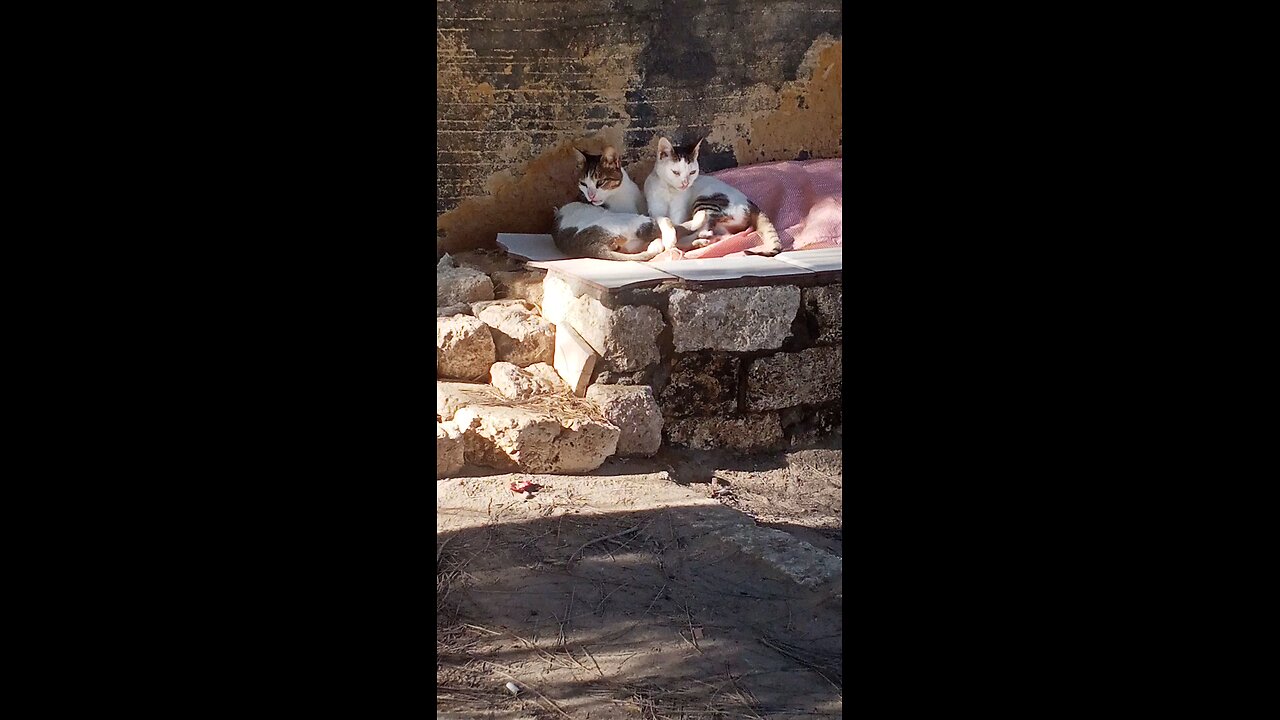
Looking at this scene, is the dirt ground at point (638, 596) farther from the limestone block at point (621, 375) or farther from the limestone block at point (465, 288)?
the limestone block at point (465, 288)

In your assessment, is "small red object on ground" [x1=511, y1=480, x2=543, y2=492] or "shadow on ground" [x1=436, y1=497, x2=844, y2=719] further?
"small red object on ground" [x1=511, y1=480, x2=543, y2=492]

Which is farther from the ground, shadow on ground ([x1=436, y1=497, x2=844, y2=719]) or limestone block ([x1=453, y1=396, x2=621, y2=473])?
limestone block ([x1=453, y1=396, x2=621, y2=473])

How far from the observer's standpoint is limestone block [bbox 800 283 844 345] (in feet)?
15.7

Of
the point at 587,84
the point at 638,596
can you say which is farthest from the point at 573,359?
the point at 587,84

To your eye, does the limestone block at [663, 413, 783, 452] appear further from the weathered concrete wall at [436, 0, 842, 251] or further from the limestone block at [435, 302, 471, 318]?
the weathered concrete wall at [436, 0, 842, 251]

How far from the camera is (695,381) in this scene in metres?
4.74

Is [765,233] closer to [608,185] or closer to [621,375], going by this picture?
[608,185]

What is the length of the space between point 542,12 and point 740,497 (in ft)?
9.13

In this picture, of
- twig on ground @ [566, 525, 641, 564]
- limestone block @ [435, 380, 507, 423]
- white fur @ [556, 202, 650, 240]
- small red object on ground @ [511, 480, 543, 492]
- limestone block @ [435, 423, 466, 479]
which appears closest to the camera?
twig on ground @ [566, 525, 641, 564]

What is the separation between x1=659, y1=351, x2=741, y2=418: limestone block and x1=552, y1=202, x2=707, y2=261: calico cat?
2.09 ft

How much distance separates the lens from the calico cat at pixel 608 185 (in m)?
5.41

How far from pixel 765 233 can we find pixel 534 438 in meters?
1.60

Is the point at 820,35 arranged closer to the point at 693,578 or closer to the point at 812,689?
the point at 693,578

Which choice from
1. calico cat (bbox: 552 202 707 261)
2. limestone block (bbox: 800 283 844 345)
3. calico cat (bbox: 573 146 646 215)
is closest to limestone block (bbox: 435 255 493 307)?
calico cat (bbox: 552 202 707 261)
